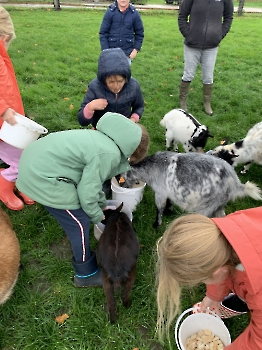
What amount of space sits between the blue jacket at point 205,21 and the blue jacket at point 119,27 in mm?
1024

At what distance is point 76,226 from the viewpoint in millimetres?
2666

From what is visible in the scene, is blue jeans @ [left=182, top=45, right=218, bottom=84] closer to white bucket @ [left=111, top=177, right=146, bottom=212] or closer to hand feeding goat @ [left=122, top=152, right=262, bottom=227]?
hand feeding goat @ [left=122, top=152, right=262, bottom=227]

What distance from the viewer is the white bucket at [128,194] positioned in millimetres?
3537

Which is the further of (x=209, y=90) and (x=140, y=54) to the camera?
(x=140, y=54)

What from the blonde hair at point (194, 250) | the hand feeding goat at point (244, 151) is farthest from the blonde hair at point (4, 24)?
the hand feeding goat at point (244, 151)

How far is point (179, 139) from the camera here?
4785 millimetres

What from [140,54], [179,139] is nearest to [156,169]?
[179,139]

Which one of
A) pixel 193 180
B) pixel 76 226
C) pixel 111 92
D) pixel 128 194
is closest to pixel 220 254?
pixel 76 226

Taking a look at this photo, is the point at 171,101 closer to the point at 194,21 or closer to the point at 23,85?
the point at 194,21

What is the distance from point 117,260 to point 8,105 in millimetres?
2198

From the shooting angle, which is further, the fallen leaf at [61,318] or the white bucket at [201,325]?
the fallen leaf at [61,318]

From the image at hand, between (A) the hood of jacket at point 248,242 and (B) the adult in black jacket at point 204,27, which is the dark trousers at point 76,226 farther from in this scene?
(B) the adult in black jacket at point 204,27

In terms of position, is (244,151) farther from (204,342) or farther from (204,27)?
(204,342)

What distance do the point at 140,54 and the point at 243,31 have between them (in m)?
6.38
